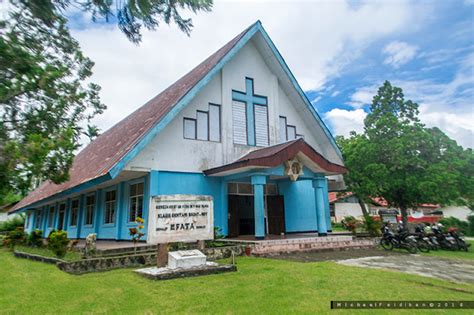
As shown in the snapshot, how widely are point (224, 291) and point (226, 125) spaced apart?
8.99 m

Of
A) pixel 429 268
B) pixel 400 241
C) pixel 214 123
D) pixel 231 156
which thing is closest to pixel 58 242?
pixel 231 156

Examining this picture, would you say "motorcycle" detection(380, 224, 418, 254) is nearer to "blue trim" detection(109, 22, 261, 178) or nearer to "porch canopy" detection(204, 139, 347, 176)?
"porch canopy" detection(204, 139, 347, 176)

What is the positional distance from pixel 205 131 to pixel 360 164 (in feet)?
33.9

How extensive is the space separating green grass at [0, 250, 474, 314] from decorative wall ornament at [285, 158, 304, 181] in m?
5.20

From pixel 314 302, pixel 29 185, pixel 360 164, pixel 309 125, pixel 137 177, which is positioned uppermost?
pixel 309 125

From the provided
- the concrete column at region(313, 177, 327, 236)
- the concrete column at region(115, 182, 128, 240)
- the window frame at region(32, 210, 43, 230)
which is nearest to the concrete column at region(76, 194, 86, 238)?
the concrete column at region(115, 182, 128, 240)

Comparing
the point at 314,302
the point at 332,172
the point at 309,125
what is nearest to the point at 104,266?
the point at 314,302

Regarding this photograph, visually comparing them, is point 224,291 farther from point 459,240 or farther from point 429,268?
point 459,240

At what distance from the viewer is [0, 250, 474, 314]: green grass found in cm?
445

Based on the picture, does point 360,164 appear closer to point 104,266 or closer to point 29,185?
point 104,266

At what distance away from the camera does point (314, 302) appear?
452 centimetres

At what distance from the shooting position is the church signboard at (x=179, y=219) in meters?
6.80

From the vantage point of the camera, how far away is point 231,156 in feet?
43.9

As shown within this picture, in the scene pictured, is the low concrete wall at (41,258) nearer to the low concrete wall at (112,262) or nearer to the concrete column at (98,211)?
the low concrete wall at (112,262)
